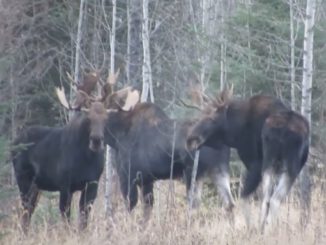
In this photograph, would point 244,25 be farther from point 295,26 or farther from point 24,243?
point 24,243

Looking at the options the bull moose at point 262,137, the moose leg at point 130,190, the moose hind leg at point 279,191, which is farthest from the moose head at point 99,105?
the moose hind leg at point 279,191

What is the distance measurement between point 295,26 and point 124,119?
522 cm

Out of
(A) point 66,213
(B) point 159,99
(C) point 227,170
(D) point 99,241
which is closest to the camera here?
(D) point 99,241

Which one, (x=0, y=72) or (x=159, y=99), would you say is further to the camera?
(x=159, y=99)

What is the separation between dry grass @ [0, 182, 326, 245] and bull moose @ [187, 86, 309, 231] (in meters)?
0.44

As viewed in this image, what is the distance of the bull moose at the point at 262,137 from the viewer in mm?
13828

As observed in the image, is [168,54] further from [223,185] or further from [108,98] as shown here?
[108,98]

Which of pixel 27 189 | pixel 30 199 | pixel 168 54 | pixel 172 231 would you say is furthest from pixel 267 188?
pixel 168 54

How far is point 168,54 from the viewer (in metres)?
22.5

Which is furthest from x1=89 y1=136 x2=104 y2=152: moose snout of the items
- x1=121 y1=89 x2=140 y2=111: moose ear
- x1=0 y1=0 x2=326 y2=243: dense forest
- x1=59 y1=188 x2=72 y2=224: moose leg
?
x1=0 y1=0 x2=326 y2=243: dense forest

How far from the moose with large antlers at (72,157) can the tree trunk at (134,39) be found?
8.62 ft

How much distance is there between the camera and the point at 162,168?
1572cm

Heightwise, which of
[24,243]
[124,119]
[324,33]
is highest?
[324,33]

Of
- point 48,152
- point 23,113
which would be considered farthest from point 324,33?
point 23,113
